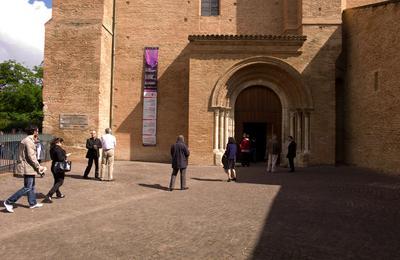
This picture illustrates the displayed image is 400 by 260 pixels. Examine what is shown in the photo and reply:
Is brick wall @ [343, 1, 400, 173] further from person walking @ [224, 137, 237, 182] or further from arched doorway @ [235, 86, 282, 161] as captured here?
person walking @ [224, 137, 237, 182]

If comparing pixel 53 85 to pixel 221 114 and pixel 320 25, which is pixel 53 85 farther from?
pixel 320 25

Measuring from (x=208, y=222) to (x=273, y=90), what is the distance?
41.8 ft

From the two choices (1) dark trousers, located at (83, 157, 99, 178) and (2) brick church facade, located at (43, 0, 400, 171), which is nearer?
(1) dark trousers, located at (83, 157, 99, 178)

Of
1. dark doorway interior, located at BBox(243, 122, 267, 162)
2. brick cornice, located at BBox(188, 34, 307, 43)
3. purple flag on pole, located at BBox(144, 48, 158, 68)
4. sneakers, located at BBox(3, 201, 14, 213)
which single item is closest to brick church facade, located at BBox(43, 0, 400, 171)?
brick cornice, located at BBox(188, 34, 307, 43)

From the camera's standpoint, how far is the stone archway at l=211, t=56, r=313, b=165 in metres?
17.5

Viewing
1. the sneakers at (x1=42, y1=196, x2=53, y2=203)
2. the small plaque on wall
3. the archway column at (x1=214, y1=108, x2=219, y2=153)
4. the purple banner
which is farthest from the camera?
the purple banner

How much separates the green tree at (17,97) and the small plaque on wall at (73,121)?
27828 mm

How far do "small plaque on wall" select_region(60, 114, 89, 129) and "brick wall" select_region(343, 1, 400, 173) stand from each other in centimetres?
1231

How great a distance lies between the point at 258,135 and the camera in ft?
67.1

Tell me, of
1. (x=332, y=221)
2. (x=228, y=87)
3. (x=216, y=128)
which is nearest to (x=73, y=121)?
(x=216, y=128)

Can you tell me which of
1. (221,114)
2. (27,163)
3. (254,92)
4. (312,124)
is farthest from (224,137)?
(27,163)

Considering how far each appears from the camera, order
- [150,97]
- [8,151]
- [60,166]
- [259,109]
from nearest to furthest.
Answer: [60,166], [8,151], [259,109], [150,97]

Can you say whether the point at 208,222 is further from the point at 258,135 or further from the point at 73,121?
the point at 258,135

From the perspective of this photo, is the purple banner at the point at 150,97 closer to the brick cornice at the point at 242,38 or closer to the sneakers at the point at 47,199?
the brick cornice at the point at 242,38
